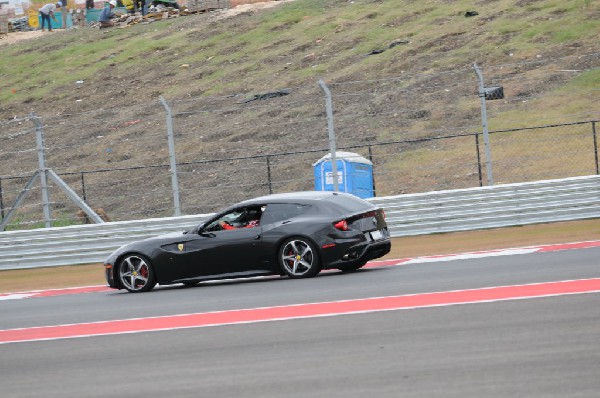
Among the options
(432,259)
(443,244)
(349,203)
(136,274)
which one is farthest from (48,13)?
(349,203)

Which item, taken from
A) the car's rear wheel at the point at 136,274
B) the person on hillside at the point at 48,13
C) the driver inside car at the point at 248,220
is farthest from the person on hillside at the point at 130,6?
the driver inside car at the point at 248,220

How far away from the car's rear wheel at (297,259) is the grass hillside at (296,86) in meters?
10.7

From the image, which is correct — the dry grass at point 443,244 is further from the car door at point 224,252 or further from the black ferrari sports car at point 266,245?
the car door at point 224,252

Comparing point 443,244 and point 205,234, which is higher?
point 205,234

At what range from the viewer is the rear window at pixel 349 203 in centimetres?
1630

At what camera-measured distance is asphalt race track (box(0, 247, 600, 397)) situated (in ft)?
28.0

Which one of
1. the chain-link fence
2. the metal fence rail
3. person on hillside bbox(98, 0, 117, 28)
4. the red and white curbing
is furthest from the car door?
person on hillside bbox(98, 0, 117, 28)

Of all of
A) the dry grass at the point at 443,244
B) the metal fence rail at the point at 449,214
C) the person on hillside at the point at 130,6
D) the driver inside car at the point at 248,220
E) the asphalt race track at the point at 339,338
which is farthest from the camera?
the person on hillside at the point at 130,6

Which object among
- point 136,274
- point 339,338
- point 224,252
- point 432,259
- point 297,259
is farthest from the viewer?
point 432,259

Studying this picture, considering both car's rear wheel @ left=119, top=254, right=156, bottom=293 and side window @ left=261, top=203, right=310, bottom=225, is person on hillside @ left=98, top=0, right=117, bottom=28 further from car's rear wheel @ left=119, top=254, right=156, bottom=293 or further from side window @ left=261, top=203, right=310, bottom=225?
side window @ left=261, top=203, right=310, bottom=225

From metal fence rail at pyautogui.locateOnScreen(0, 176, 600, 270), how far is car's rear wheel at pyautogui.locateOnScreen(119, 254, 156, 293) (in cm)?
458

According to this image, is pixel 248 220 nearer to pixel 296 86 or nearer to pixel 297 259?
pixel 297 259

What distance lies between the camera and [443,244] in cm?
2000

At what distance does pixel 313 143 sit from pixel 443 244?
17028 mm
